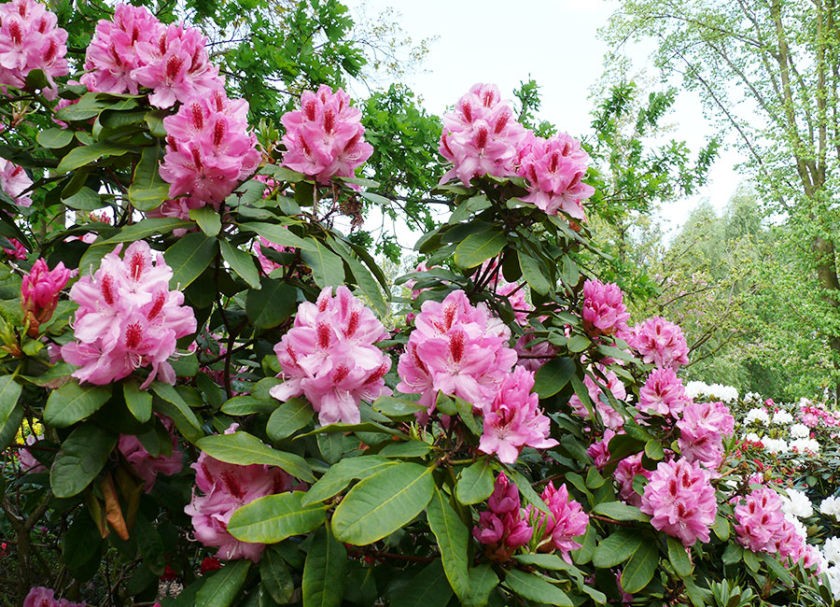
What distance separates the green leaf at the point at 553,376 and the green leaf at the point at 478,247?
329 mm

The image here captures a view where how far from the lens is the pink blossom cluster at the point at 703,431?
62.4 inches

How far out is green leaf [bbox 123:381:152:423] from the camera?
33.1 inches

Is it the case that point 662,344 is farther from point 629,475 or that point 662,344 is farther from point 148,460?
point 148,460

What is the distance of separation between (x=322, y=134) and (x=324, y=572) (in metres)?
0.85

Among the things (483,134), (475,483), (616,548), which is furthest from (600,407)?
(475,483)

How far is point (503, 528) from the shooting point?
0.96 m

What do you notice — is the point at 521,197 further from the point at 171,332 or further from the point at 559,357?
the point at 171,332

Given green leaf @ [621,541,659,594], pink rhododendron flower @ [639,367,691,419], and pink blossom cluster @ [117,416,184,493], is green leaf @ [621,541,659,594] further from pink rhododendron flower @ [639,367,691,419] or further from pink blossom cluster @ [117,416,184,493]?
pink blossom cluster @ [117,416,184,493]

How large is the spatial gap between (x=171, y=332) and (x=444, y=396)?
43cm

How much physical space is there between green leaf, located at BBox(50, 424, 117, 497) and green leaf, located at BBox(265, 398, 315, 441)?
242 millimetres

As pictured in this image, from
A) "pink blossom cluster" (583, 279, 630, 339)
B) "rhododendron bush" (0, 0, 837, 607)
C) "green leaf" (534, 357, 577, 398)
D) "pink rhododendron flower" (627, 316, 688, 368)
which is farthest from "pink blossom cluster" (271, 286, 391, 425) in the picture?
"pink rhododendron flower" (627, 316, 688, 368)

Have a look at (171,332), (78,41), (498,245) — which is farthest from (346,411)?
(78,41)

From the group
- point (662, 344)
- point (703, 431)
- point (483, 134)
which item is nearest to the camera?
point (483, 134)

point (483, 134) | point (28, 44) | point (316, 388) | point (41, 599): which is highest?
point (483, 134)
